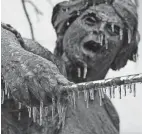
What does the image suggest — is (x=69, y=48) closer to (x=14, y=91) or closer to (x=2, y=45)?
(x=2, y=45)

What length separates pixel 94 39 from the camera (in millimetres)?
1217

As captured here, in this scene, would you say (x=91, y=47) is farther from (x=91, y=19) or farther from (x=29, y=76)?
(x=29, y=76)

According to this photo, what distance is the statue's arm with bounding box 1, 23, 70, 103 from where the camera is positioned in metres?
0.74

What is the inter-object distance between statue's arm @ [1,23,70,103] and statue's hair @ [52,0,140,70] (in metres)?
0.49

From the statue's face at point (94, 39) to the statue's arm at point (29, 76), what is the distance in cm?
41

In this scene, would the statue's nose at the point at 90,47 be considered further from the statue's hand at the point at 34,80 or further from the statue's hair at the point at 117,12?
the statue's hand at the point at 34,80

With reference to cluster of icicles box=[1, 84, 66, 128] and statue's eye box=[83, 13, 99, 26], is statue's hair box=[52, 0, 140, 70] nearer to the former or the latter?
statue's eye box=[83, 13, 99, 26]

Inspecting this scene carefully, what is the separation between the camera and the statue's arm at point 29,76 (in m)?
0.74

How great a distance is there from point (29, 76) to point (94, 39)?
1.58 feet

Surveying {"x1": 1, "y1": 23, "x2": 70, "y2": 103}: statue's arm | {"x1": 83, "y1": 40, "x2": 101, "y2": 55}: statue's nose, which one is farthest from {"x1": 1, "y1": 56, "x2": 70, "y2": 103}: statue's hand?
{"x1": 83, "y1": 40, "x2": 101, "y2": 55}: statue's nose

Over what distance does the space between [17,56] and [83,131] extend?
35 centimetres

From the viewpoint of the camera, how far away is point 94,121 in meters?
1.18

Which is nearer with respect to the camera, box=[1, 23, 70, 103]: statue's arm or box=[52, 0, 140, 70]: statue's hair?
box=[1, 23, 70, 103]: statue's arm

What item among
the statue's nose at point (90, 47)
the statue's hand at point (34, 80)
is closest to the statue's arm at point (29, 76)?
the statue's hand at point (34, 80)
